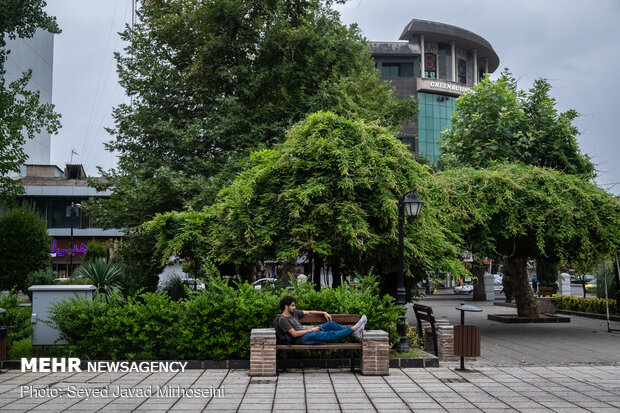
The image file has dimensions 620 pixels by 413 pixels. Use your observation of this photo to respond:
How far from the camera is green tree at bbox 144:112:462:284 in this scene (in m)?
13.5

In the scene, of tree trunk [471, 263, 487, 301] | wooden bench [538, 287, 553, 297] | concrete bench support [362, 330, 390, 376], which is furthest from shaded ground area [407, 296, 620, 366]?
tree trunk [471, 263, 487, 301]

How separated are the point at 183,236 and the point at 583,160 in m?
14.3

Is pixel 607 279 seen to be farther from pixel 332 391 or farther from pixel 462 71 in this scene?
pixel 462 71

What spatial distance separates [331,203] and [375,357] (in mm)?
4533

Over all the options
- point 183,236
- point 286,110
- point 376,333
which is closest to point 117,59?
point 286,110

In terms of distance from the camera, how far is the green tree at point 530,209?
17594 millimetres

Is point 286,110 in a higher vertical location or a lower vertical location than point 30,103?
lower

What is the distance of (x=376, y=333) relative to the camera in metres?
10.3

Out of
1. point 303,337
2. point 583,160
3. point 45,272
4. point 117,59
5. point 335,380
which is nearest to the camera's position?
point 335,380

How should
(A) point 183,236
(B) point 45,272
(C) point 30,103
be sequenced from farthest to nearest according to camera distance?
1. (B) point 45,272
2. (C) point 30,103
3. (A) point 183,236

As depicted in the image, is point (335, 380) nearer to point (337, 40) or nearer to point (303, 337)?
point (303, 337)

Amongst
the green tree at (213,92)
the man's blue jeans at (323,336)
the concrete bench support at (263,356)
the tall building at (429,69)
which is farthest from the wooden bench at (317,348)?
the tall building at (429,69)

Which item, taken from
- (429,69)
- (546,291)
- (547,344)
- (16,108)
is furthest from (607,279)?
(429,69)

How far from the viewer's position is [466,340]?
1044 cm
